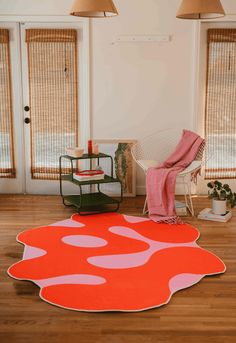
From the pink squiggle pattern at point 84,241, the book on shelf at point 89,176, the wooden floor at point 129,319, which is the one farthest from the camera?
the book on shelf at point 89,176

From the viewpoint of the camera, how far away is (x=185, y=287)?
3.57 m

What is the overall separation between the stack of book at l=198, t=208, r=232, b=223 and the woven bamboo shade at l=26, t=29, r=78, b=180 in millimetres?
1894

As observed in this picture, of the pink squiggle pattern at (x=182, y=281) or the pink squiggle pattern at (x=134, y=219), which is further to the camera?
the pink squiggle pattern at (x=134, y=219)

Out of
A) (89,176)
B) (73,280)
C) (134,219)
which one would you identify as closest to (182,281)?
(73,280)

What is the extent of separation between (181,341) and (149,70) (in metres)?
3.93

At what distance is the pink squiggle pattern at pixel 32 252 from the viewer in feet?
13.6

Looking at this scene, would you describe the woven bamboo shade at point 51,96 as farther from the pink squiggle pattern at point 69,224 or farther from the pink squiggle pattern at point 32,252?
the pink squiggle pattern at point 32,252

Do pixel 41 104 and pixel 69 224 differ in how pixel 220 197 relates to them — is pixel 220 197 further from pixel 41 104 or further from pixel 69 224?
pixel 41 104

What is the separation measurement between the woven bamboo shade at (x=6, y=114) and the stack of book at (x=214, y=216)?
2515 mm

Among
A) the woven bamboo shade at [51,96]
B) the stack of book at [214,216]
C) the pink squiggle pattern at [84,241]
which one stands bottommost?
the pink squiggle pattern at [84,241]

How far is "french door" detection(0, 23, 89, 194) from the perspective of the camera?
19.8ft

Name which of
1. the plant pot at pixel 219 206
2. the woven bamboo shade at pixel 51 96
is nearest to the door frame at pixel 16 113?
the woven bamboo shade at pixel 51 96

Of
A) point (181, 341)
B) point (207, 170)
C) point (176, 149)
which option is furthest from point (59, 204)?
point (181, 341)

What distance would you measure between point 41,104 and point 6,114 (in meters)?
0.47
